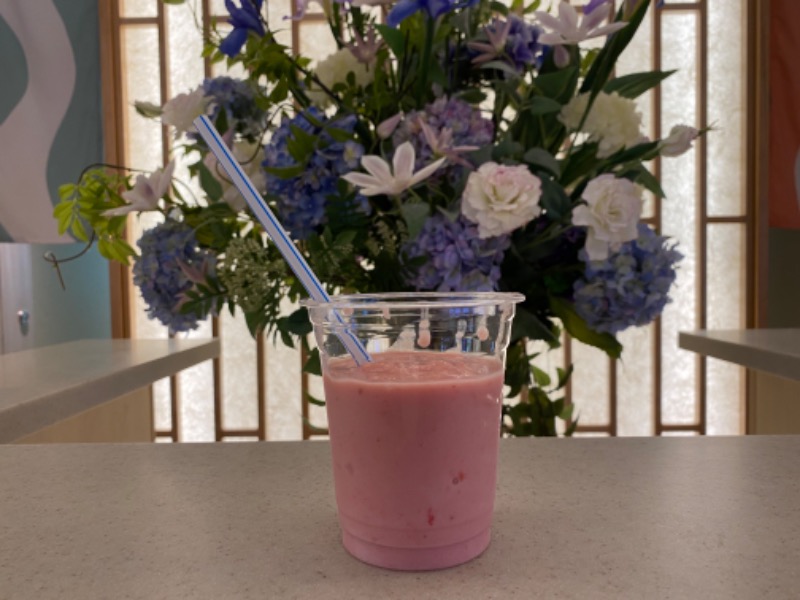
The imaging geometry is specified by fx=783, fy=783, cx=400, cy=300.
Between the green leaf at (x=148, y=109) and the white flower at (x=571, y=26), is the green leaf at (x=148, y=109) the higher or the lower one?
the lower one

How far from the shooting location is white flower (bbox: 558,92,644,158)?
0.72 m

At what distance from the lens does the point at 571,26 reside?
67cm

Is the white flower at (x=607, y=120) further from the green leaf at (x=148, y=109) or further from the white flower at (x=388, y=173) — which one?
the green leaf at (x=148, y=109)

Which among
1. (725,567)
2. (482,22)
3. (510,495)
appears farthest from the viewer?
(482,22)

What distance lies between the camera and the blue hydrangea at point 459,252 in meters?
0.68

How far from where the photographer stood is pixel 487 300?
41 cm

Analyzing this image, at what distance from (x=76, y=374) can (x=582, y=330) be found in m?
0.76

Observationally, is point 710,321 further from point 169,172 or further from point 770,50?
point 169,172

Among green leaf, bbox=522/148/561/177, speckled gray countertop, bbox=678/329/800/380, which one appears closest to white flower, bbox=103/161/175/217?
green leaf, bbox=522/148/561/177

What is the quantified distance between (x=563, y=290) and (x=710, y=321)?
2214 mm

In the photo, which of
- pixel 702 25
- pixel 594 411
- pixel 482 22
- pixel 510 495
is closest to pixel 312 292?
pixel 510 495

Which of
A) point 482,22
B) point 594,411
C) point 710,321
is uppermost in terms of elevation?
point 482,22

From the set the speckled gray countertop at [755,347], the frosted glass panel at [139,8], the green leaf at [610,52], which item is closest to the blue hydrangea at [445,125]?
the green leaf at [610,52]

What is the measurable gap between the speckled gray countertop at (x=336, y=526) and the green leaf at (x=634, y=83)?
0.35m
